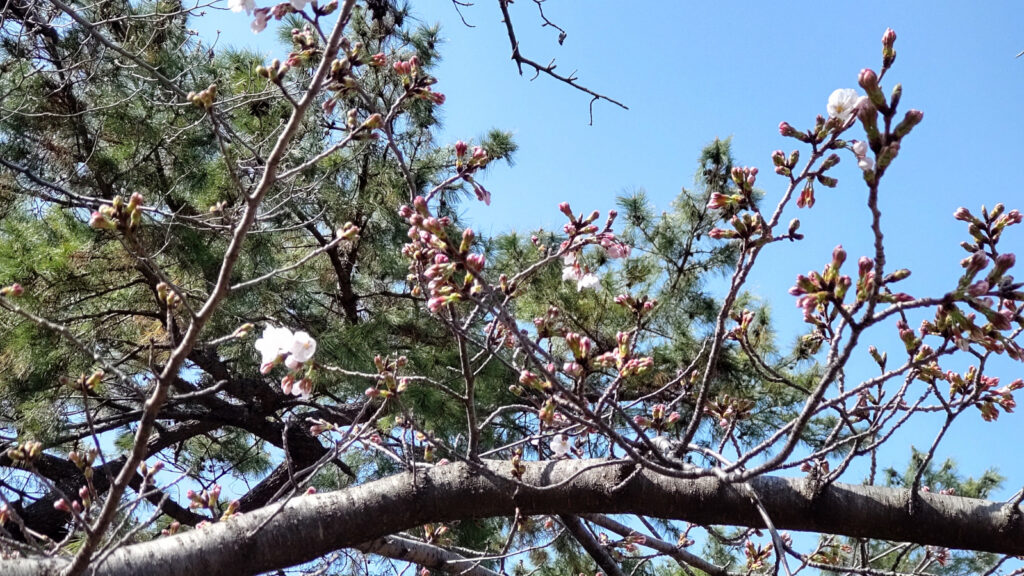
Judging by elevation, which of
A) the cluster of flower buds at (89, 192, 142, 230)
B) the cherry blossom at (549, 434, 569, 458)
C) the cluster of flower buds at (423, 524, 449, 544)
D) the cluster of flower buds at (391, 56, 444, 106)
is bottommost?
the cluster of flower buds at (423, 524, 449, 544)

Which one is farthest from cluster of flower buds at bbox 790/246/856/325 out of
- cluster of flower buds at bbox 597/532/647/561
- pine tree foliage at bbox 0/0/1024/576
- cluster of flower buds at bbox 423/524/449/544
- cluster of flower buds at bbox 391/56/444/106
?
cluster of flower buds at bbox 423/524/449/544

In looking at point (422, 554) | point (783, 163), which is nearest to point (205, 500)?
point (422, 554)

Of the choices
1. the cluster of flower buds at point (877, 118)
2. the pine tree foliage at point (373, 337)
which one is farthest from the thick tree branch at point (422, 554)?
the cluster of flower buds at point (877, 118)

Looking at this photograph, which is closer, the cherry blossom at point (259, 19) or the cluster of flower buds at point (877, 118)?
the cluster of flower buds at point (877, 118)

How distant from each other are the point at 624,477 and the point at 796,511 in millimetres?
408

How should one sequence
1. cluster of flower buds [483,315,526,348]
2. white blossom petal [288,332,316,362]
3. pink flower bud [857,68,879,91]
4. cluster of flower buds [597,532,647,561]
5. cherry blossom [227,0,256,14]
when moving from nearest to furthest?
pink flower bud [857,68,879,91] → cherry blossom [227,0,256,14] → white blossom petal [288,332,316,362] → cluster of flower buds [483,315,526,348] → cluster of flower buds [597,532,647,561]

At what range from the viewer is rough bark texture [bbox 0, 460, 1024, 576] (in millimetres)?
1735

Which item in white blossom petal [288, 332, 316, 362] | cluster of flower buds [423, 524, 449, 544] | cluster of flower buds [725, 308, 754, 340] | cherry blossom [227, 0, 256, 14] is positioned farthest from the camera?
cluster of flower buds [423, 524, 449, 544]

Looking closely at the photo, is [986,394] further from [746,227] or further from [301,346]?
[301,346]

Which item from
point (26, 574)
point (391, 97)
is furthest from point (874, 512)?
point (391, 97)

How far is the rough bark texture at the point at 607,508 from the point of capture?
5.69ft

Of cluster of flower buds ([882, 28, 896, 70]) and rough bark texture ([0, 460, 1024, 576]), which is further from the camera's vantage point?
rough bark texture ([0, 460, 1024, 576])

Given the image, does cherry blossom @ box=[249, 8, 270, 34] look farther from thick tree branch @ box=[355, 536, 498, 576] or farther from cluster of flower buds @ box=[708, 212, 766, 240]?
thick tree branch @ box=[355, 536, 498, 576]

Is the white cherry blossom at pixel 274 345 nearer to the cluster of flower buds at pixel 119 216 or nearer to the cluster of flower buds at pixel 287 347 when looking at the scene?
the cluster of flower buds at pixel 287 347
